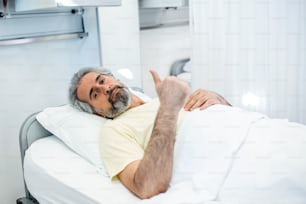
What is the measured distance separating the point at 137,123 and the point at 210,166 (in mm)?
371

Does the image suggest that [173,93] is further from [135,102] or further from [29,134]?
[29,134]

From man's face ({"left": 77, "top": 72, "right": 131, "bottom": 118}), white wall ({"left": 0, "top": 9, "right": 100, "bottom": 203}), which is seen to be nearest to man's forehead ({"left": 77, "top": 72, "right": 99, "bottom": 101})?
man's face ({"left": 77, "top": 72, "right": 131, "bottom": 118})

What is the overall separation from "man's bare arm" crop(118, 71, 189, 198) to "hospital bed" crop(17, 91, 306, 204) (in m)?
0.04

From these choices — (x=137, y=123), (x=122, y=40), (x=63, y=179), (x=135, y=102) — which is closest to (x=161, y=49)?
(x=122, y=40)

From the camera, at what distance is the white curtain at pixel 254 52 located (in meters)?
2.22

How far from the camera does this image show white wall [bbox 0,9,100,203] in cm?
182

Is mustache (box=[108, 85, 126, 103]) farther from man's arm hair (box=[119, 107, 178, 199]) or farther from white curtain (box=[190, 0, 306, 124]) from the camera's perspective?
white curtain (box=[190, 0, 306, 124])

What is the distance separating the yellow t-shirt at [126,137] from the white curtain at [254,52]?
2.55ft

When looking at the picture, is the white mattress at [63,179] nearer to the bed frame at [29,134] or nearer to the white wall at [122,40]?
the bed frame at [29,134]

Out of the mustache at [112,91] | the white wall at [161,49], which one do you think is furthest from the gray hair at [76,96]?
the white wall at [161,49]

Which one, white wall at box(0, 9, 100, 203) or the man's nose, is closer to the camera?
the man's nose

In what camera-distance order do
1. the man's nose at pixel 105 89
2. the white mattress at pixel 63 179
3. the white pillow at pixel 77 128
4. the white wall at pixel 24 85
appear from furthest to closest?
the white wall at pixel 24 85, the man's nose at pixel 105 89, the white pillow at pixel 77 128, the white mattress at pixel 63 179

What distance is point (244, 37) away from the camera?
225 cm

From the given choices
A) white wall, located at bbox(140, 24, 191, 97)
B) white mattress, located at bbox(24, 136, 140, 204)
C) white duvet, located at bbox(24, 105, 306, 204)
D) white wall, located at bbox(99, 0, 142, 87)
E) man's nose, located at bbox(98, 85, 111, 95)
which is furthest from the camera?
white wall, located at bbox(140, 24, 191, 97)
